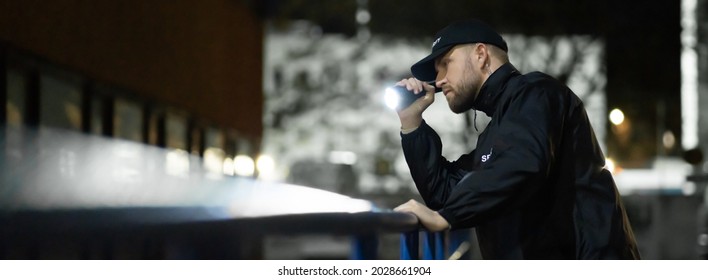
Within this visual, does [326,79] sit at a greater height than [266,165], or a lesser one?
greater

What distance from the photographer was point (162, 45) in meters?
14.7

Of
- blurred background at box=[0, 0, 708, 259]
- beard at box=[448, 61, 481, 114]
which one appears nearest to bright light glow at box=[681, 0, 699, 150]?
blurred background at box=[0, 0, 708, 259]

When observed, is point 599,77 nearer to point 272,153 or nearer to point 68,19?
point 68,19

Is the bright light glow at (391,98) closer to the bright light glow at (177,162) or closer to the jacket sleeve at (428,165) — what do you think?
the jacket sleeve at (428,165)

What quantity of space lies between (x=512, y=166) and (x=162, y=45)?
13043mm

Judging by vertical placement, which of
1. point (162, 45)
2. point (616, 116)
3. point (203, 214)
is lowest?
point (203, 214)

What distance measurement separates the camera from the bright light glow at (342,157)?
2464 centimetres

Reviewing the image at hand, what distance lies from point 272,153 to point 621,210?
2443 cm

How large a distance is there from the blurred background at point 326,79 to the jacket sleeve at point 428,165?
687 centimetres

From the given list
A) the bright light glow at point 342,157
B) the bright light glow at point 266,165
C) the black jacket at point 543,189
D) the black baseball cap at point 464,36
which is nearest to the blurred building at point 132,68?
the bright light glow at point 342,157

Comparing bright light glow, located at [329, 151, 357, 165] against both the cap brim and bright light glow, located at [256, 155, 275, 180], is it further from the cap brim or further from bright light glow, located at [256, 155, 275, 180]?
the cap brim

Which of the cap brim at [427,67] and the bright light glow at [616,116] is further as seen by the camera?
the bright light glow at [616,116]

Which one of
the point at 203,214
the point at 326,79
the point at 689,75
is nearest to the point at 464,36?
the point at 203,214

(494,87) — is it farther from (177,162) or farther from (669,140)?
(669,140)
